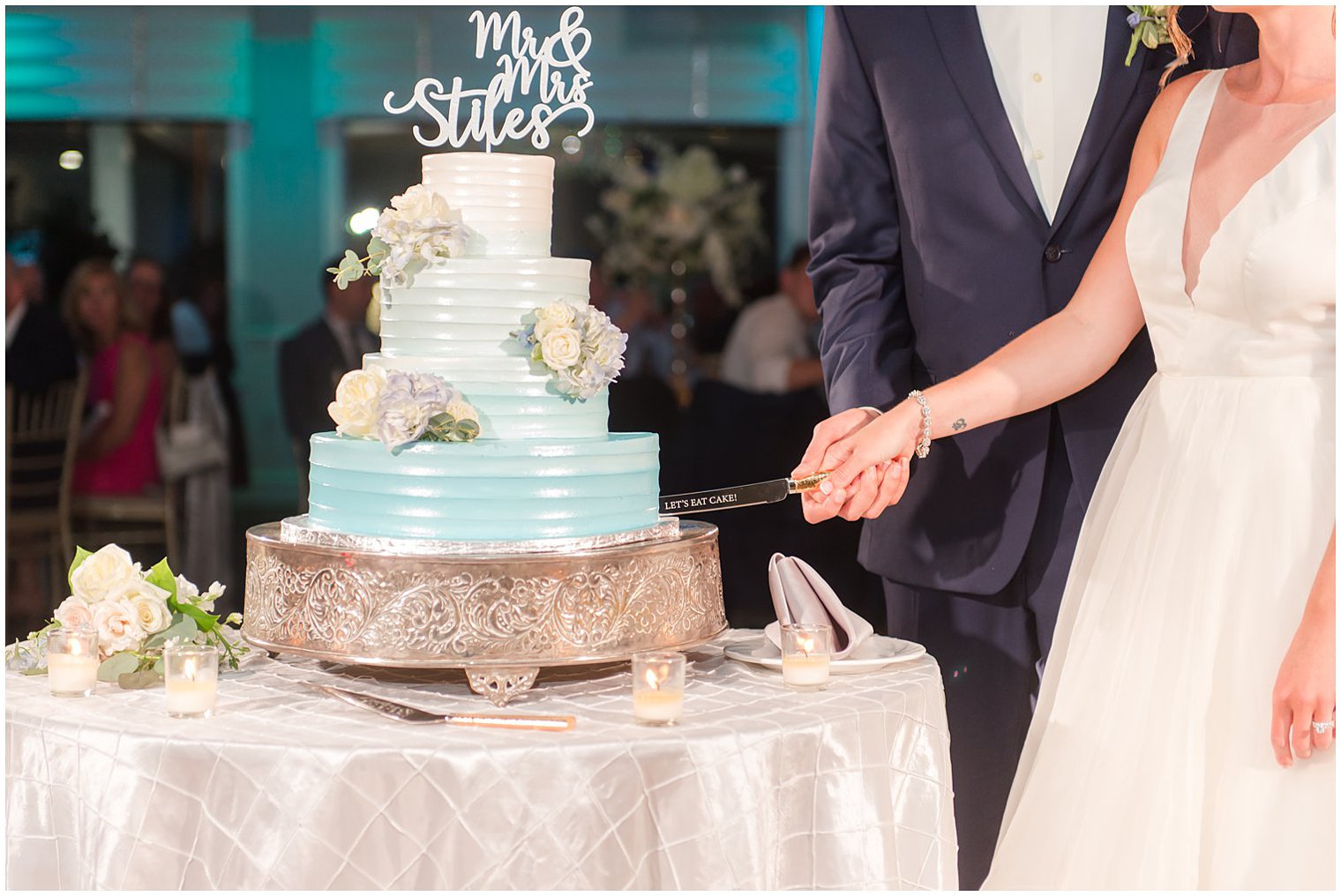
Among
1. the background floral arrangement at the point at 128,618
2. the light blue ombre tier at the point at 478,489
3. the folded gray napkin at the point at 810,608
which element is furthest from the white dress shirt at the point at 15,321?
the folded gray napkin at the point at 810,608

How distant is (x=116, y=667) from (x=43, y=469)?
18.5 ft

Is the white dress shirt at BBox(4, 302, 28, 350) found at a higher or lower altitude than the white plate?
higher

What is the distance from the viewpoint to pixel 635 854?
6.16ft

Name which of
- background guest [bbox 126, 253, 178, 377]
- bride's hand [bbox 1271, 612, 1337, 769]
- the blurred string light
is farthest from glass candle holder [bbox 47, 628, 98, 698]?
background guest [bbox 126, 253, 178, 377]

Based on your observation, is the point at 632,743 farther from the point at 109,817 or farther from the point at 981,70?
the point at 981,70

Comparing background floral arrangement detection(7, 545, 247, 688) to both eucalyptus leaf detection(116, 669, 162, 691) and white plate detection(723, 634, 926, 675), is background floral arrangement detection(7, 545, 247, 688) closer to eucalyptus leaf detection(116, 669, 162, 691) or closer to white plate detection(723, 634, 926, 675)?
eucalyptus leaf detection(116, 669, 162, 691)

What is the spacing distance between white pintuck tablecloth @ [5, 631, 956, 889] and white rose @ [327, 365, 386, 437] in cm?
43

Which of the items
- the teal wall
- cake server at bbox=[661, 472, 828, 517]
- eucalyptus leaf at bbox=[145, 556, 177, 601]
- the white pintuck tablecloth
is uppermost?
the teal wall

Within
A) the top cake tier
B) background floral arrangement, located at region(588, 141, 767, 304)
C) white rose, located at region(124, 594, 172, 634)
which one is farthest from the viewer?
background floral arrangement, located at region(588, 141, 767, 304)

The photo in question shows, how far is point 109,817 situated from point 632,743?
2.41 feet

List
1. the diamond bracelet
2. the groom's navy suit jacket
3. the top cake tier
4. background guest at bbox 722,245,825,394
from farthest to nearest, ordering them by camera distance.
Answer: background guest at bbox 722,245,825,394
the groom's navy suit jacket
the diamond bracelet
the top cake tier

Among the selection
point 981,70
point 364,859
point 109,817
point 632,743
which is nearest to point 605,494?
point 632,743

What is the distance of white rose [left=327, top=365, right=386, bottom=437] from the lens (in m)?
2.17

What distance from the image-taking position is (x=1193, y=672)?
229 cm
